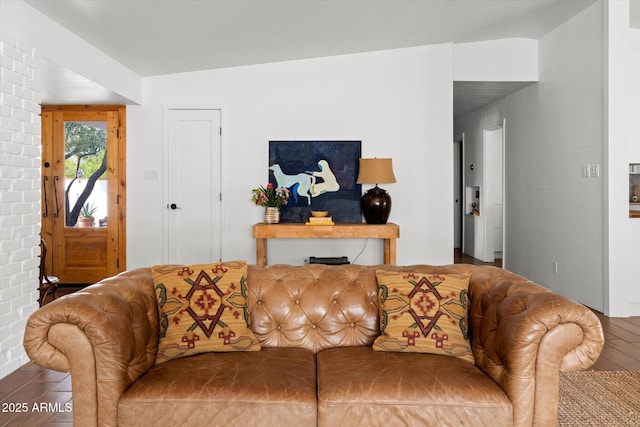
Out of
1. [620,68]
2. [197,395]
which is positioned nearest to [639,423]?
[197,395]

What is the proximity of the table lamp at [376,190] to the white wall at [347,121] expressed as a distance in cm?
44

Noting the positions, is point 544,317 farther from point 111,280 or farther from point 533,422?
point 111,280

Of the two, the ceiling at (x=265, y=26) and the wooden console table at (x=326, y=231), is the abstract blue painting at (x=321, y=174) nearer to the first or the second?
the wooden console table at (x=326, y=231)

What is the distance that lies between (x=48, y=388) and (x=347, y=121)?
3.99 metres

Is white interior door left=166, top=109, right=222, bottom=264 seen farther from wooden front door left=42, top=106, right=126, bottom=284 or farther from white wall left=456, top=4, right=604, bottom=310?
white wall left=456, top=4, right=604, bottom=310

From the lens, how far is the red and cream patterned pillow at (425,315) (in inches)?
82.3

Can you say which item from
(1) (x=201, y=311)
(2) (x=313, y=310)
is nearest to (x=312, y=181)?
(2) (x=313, y=310)

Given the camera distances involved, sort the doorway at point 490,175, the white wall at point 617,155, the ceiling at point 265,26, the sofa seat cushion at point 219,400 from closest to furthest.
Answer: the sofa seat cushion at point 219,400 → the ceiling at point 265,26 → the white wall at point 617,155 → the doorway at point 490,175

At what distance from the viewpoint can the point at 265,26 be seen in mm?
4508

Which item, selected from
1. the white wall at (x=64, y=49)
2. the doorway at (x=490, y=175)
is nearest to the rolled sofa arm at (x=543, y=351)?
the white wall at (x=64, y=49)

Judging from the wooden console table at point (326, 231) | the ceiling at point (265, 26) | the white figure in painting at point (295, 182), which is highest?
the ceiling at point (265, 26)

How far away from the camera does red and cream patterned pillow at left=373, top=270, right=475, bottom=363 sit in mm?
2090

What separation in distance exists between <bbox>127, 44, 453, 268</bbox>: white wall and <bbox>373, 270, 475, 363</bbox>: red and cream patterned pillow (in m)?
3.45

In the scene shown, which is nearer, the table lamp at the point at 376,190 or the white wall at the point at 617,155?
the white wall at the point at 617,155
